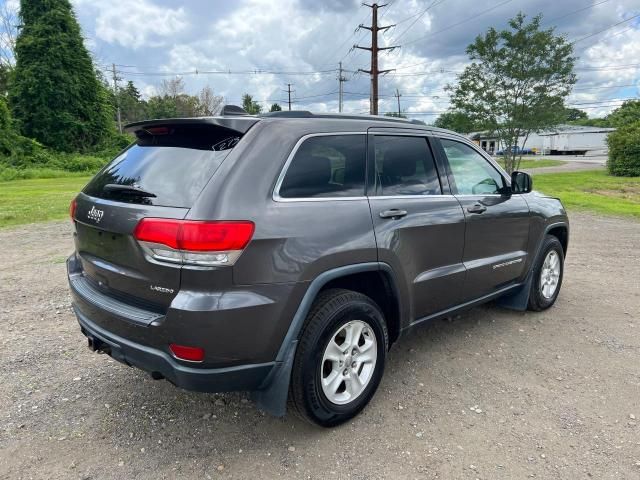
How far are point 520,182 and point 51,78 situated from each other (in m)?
32.4

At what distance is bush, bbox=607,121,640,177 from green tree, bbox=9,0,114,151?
32298 millimetres

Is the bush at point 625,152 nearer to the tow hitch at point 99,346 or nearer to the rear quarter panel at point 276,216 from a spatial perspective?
the rear quarter panel at point 276,216

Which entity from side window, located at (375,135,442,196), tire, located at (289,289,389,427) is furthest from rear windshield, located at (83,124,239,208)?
side window, located at (375,135,442,196)

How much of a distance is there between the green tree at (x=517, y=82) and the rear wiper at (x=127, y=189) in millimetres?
18720

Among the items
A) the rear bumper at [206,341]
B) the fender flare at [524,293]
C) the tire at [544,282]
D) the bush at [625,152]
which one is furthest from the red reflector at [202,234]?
the bush at [625,152]

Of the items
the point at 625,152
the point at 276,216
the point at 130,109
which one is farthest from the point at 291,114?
the point at 130,109

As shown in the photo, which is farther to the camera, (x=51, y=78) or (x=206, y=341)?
(x=51, y=78)

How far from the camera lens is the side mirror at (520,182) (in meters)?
4.15

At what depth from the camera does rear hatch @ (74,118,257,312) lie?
7.69ft

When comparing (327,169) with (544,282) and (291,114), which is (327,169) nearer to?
(291,114)

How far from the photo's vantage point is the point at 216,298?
2.22m

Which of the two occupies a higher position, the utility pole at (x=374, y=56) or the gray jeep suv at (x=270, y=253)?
the utility pole at (x=374, y=56)

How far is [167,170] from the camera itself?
2.56m

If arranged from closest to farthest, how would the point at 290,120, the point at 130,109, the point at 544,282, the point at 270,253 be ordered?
1. the point at 270,253
2. the point at 290,120
3. the point at 544,282
4. the point at 130,109
